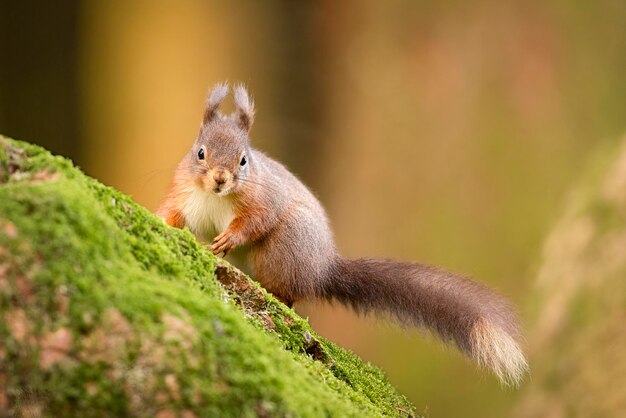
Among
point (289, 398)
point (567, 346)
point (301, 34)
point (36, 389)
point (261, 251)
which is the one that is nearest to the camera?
point (36, 389)

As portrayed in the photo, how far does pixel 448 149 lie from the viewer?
434cm

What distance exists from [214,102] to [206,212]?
0.34 meters

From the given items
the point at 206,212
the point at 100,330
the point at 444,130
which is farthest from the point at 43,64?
the point at 100,330

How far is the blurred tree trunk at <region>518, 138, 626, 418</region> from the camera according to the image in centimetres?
400

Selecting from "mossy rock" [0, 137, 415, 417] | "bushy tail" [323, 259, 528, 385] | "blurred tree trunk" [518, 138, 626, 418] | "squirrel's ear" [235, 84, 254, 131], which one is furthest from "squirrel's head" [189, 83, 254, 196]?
"blurred tree trunk" [518, 138, 626, 418]

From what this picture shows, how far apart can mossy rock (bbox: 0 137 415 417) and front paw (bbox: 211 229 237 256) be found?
1.12 m

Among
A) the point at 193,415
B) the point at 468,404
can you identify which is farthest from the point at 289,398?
the point at 468,404

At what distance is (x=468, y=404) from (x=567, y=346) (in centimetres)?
54

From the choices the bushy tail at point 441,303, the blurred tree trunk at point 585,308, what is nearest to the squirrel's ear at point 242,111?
the bushy tail at point 441,303

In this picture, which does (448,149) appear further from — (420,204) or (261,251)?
(261,251)

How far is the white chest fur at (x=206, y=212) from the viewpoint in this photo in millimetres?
2811

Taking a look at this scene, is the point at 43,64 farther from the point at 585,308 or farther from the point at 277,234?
the point at 585,308

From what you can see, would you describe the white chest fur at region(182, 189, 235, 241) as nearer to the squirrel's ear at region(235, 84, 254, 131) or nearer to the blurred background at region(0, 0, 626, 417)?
the squirrel's ear at region(235, 84, 254, 131)

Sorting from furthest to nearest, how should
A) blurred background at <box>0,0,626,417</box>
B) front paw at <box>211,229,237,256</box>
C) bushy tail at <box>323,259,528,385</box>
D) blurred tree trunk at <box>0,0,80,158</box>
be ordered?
blurred tree trunk at <box>0,0,80,158</box>, blurred background at <box>0,0,626,417</box>, front paw at <box>211,229,237,256</box>, bushy tail at <box>323,259,528,385</box>
